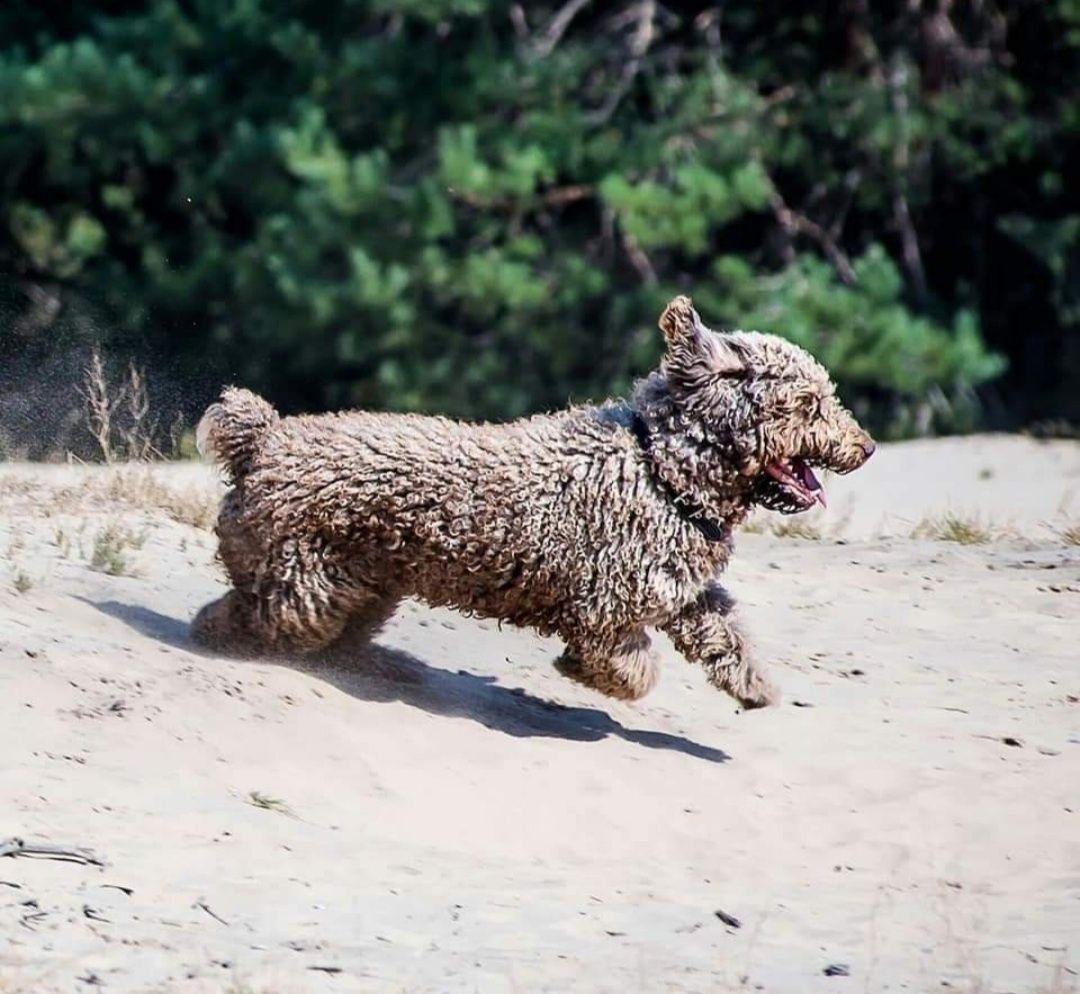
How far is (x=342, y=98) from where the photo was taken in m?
18.6

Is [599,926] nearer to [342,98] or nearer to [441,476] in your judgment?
[441,476]

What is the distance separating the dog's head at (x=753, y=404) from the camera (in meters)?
7.31

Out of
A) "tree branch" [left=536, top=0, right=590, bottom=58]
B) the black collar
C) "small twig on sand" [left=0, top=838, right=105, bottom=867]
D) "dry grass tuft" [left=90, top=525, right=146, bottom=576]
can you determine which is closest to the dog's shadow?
"dry grass tuft" [left=90, top=525, right=146, bottom=576]

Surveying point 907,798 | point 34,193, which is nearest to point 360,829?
point 907,798

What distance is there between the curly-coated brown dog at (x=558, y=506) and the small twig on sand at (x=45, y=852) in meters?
1.82

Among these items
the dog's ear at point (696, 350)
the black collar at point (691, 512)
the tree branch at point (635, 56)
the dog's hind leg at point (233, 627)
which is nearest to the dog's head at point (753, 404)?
the dog's ear at point (696, 350)

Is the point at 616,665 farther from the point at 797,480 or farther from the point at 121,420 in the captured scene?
the point at 121,420

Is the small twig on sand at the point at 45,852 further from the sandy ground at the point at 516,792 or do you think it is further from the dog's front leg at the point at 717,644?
the dog's front leg at the point at 717,644

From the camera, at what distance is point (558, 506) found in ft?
23.7

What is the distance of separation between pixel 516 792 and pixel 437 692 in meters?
1.01

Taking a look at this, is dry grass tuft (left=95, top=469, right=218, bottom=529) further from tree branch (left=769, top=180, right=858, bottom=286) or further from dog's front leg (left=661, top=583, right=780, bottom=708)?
tree branch (left=769, top=180, right=858, bottom=286)

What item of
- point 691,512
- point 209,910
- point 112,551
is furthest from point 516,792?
point 112,551

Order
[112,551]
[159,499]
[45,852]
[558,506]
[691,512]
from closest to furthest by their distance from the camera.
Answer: [45,852], [558,506], [691,512], [112,551], [159,499]

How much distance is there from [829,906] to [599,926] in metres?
0.81
